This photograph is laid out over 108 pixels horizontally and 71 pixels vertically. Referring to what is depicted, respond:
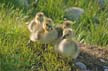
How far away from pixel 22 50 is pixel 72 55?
0.68m

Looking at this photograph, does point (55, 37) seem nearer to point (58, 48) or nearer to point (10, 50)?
point (58, 48)

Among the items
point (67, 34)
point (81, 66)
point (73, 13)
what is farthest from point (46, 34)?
point (73, 13)

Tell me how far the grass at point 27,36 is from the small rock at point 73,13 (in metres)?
0.10

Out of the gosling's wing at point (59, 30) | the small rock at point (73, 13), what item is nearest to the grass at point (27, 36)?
the small rock at point (73, 13)

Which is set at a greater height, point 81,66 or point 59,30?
point 59,30

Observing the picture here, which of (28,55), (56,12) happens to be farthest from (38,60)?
(56,12)

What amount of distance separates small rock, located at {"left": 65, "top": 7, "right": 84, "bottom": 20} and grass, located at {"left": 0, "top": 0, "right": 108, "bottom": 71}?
0.10 meters

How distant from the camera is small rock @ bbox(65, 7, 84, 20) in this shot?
9766mm

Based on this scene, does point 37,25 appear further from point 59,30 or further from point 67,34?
point 67,34

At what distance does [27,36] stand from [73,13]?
2518mm

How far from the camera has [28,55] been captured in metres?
7.00

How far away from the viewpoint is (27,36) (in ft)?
24.5

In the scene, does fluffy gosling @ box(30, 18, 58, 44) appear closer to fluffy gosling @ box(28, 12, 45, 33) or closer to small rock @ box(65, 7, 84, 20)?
fluffy gosling @ box(28, 12, 45, 33)

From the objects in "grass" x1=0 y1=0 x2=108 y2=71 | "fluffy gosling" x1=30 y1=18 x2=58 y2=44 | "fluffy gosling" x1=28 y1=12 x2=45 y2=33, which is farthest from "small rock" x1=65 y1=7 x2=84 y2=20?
"fluffy gosling" x1=30 y1=18 x2=58 y2=44
